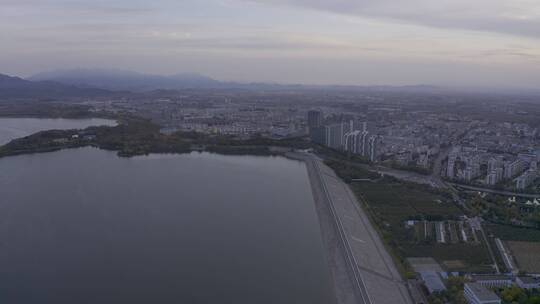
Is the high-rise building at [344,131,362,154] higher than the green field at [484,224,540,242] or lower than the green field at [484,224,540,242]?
higher

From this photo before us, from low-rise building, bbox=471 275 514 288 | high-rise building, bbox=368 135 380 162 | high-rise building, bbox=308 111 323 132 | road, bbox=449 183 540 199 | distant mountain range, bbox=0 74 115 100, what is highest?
distant mountain range, bbox=0 74 115 100

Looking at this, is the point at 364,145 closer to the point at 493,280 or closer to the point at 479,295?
the point at 493,280

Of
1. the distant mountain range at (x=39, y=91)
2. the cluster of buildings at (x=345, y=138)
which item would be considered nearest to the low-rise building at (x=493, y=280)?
the cluster of buildings at (x=345, y=138)

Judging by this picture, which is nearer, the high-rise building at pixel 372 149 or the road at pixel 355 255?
the road at pixel 355 255

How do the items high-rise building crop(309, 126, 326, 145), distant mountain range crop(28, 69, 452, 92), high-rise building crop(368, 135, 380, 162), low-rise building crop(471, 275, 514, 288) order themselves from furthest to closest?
distant mountain range crop(28, 69, 452, 92) → high-rise building crop(309, 126, 326, 145) → high-rise building crop(368, 135, 380, 162) → low-rise building crop(471, 275, 514, 288)

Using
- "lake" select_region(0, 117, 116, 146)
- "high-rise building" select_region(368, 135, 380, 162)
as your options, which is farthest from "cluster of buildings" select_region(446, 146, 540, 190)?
"lake" select_region(0, 117, 116, 146)

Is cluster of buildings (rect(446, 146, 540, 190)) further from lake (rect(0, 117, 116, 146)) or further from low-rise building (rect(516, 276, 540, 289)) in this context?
lake (rect(0, 117, 116, 146))

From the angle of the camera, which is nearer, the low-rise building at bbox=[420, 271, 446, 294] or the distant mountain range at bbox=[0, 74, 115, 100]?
the low-rise building at bbox=[420, 271, 446, 294]

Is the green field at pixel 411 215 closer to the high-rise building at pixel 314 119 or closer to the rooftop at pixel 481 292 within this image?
the rooftop at pixel 481 292

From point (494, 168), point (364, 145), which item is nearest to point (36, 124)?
point (364, 145)
